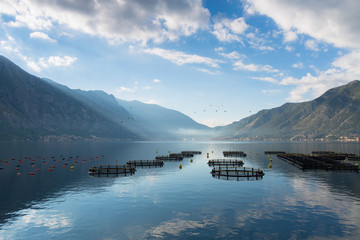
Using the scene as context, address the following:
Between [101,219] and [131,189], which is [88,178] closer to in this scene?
[131,189]

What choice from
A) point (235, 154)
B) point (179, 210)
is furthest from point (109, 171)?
point (235, 154)

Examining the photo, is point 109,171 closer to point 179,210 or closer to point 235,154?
point 179,210

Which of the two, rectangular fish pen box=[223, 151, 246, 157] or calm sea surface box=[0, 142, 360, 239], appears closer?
calm sea surface box=[0, 142, 360, 239]

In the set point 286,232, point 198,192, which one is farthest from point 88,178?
point 286,232

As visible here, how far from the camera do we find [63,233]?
34.0m

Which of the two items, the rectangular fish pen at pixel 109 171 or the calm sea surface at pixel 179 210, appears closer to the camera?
the calm sea surface at pixel 179 210

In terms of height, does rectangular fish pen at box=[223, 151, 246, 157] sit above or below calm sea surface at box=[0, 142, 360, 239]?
above

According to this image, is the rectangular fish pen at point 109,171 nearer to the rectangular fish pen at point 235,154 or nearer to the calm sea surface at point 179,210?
the calm sea surface at point 179,210

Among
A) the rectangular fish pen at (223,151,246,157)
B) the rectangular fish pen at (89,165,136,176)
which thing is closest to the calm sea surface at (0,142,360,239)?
the rectangular fish pen at (89,165,136,176)

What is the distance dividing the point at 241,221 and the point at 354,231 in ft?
49.7

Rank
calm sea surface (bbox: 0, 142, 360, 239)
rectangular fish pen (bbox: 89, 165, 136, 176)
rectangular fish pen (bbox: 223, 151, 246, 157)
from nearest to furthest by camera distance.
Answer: calm sea surface (bbox: 0, 142, 360, 239) < rectangular fish pen (bbox: 89, 165, 136, 176) < rectangular fish pen (bbox: 223, 151, 246, 157)

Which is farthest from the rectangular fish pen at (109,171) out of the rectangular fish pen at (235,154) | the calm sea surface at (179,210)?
the rectangular fish pen at (235,154)

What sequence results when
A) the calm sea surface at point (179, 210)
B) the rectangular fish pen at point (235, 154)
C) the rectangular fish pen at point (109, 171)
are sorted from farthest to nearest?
the rectangular fish pen at point (235, 154) < the rectangular fish pen at point (109, 171) < the calm sea surface at point (179, 210)

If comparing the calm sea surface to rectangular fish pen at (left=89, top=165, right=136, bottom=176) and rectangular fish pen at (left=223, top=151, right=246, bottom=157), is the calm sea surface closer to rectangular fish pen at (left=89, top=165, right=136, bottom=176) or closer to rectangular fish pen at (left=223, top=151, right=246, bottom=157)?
rectangular fish pen at (left=89, top=165, right=136, bottom=176)
